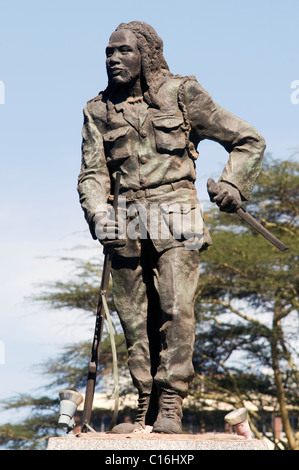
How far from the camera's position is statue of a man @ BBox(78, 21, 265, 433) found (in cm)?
688

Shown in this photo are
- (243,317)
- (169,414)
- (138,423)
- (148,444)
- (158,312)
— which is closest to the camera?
(148,444)

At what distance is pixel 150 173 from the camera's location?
6957mm

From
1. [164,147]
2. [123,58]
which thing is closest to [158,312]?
[164,147]

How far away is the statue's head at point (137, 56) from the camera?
7.05m

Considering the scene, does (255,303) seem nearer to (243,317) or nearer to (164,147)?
(243,317)

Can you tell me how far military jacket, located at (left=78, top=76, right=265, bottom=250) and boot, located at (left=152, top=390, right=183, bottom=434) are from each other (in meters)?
Answer: 1.10

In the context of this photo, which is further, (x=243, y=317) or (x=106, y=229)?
(x=243, y=317)

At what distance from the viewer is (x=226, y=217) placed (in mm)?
27047

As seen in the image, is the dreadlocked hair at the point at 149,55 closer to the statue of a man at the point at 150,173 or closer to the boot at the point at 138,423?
the statue of a man at the point at 150,173

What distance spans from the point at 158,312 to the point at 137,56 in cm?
183

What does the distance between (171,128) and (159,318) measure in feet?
4.40

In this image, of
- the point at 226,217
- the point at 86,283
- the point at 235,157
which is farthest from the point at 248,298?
the point at 235,157

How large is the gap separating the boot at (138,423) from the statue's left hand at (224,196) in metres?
1.43
